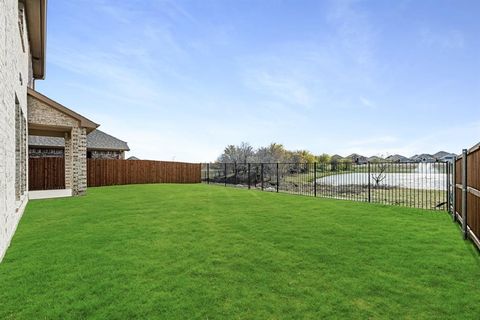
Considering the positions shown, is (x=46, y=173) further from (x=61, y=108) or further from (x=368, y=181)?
(x=368, y=181)

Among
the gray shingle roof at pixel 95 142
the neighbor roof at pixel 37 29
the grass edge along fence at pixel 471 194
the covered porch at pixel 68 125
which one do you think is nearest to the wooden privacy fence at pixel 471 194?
the grass edge along fence at pixel 471 194

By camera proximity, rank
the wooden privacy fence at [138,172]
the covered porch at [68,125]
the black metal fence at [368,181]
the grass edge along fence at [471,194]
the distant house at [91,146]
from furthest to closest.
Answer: the distant house at [91,146]
the wooden privacy fence at [138,172]
the covered porch at [68,125]
the black metal fence at [368,181]
the grass edge along fence at [471,194]

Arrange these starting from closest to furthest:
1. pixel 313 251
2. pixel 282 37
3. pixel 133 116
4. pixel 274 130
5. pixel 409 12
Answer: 1. pixel 313 251
2. pixel 409 12
3. pixel 282 37
4. pixel 133 116
5. pixel 274 130

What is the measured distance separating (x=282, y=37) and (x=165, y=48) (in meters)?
5.54

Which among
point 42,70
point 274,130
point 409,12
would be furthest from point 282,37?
point 274,130

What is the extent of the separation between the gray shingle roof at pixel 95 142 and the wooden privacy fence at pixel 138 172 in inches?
234

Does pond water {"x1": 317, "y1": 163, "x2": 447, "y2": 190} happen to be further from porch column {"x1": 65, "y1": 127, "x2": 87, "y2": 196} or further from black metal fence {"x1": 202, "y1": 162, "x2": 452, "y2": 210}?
porch column {"x1": 65, "y1": 127, "x2": 87, "y2": 196}

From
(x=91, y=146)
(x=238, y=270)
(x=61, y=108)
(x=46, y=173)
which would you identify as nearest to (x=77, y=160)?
(x=61, y=108)

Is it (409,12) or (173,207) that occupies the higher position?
(409,12)

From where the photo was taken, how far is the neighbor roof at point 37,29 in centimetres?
851

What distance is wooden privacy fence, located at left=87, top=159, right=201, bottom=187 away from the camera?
1758 cm

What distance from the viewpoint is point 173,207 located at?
9.13 meters

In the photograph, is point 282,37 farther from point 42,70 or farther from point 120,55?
point 42,70

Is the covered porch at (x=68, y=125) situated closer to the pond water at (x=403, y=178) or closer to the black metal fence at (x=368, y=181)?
the black metal fence at (x=368, y=181)
